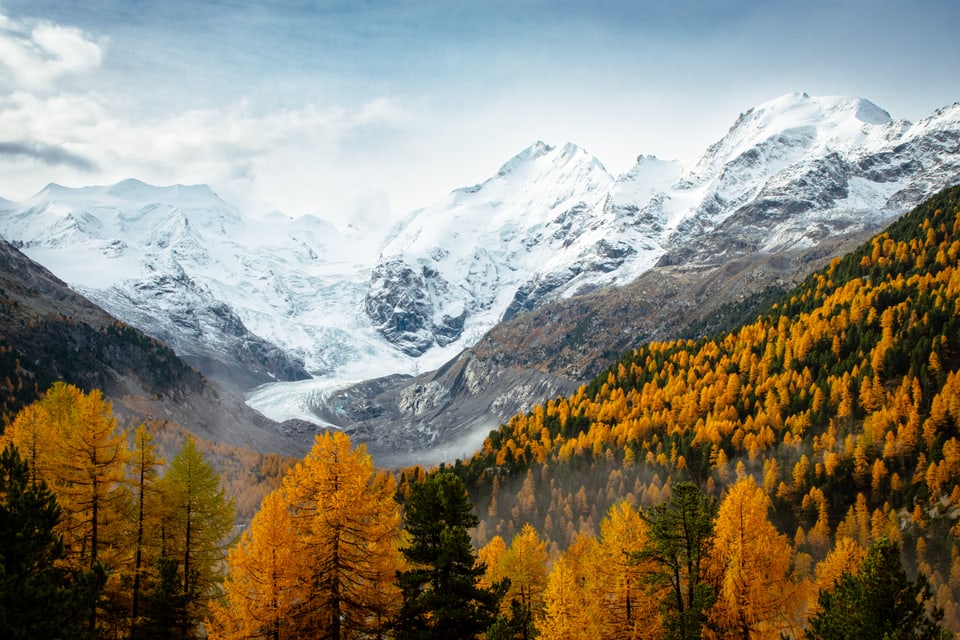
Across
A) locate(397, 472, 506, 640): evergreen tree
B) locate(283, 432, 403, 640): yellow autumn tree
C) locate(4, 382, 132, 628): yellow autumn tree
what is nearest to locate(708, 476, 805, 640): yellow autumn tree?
locate(397, 472, 506, 640): evergreen tree

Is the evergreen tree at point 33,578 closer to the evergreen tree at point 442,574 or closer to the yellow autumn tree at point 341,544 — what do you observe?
the yellow autumn tree at point 341,544

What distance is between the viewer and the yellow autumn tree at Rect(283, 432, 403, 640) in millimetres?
30516

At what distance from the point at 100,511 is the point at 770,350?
125 metres

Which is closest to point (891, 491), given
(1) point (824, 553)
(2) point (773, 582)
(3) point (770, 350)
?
(1) point (824, 553)

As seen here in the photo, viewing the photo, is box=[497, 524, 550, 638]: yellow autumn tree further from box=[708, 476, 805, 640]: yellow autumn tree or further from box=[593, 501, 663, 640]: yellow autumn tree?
box=[708, 476, 805, 640]: yellow autumn tree

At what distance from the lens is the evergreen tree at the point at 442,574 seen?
94.3ft

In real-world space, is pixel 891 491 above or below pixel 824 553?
above

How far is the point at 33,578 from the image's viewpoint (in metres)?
21.7

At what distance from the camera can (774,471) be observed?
326 ft

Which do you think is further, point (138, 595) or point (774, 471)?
point (774, 471)

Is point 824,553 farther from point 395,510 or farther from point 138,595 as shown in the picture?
Result: point 138,595

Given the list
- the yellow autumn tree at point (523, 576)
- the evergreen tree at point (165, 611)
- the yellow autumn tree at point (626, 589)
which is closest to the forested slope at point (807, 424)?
the yellow autumn tree at point (523, 576)

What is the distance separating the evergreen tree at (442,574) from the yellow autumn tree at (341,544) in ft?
5.17

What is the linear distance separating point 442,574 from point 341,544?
5.09m
